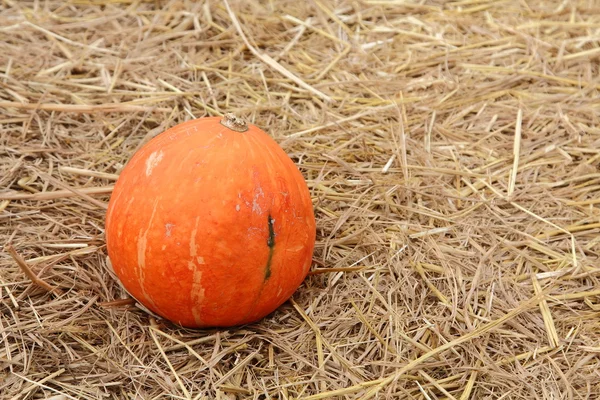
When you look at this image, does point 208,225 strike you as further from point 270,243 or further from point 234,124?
point 234,124

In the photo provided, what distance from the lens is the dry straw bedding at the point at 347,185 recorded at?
2537 millimetres

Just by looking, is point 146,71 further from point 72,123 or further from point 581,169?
point 581,169

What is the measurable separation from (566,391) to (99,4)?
11.3 ft

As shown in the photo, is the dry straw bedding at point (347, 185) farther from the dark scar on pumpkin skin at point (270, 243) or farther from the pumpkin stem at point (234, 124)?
the pumpkin stem at point (234, 124)

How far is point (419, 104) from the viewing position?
3.81m

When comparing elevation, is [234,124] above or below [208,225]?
above

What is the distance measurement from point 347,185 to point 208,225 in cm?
106

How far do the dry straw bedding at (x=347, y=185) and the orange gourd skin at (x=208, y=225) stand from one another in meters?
0.19

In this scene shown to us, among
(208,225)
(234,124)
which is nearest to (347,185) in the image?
(234,124)

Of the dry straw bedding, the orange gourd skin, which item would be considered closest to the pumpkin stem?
the orange gourd skin

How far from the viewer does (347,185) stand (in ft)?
10.9

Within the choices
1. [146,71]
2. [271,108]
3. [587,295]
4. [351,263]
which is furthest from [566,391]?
[146,71]

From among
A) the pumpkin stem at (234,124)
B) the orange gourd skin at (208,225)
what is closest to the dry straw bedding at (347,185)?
the orange gourd skin at (208,225)

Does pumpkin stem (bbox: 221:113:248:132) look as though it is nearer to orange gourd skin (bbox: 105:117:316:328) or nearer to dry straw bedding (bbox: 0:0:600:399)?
orange gourd skin (bbox: 105:117:316:328)
